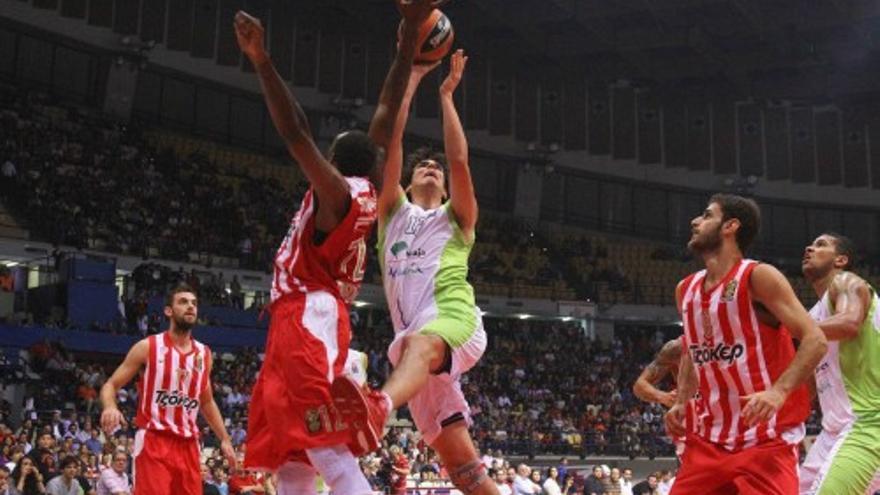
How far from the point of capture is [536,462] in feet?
84.8

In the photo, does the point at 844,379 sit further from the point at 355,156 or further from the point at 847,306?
the point at 355,156

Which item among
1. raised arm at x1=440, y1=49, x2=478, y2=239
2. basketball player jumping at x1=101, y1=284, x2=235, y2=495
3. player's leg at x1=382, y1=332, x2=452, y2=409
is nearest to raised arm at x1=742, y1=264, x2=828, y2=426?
player's leg at x1=382, y1=332, x2=452, y2=409

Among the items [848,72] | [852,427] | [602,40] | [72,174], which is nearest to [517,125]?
[602,40]

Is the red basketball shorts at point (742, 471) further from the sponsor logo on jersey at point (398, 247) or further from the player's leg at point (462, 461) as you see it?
the sponsor logo on jersey at point (398, 247)

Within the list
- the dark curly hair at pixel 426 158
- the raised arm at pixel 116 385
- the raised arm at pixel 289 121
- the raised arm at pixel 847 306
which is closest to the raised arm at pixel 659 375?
the raised arm at pixel 847 306

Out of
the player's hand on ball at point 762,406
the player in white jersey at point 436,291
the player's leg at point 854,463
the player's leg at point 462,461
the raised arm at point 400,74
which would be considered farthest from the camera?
the player's leg at point 462,461

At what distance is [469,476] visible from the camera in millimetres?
5988

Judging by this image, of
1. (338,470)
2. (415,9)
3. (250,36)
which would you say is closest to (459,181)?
(415,9)

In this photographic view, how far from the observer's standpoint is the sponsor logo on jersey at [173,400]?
25.0 feet

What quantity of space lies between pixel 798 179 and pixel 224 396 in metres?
28.2

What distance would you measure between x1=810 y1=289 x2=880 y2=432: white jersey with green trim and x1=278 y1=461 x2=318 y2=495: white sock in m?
3.36

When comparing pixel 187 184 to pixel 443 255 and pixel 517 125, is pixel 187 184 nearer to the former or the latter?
pixel 517 125

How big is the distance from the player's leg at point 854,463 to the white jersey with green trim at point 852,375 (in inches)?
4.7

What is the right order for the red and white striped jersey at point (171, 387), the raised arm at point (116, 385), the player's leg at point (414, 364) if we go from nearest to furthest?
A: the player's leg at point (414, 364)
the raised arm at point (116, 385)
the red and white striped jersey at point (171, 387)
